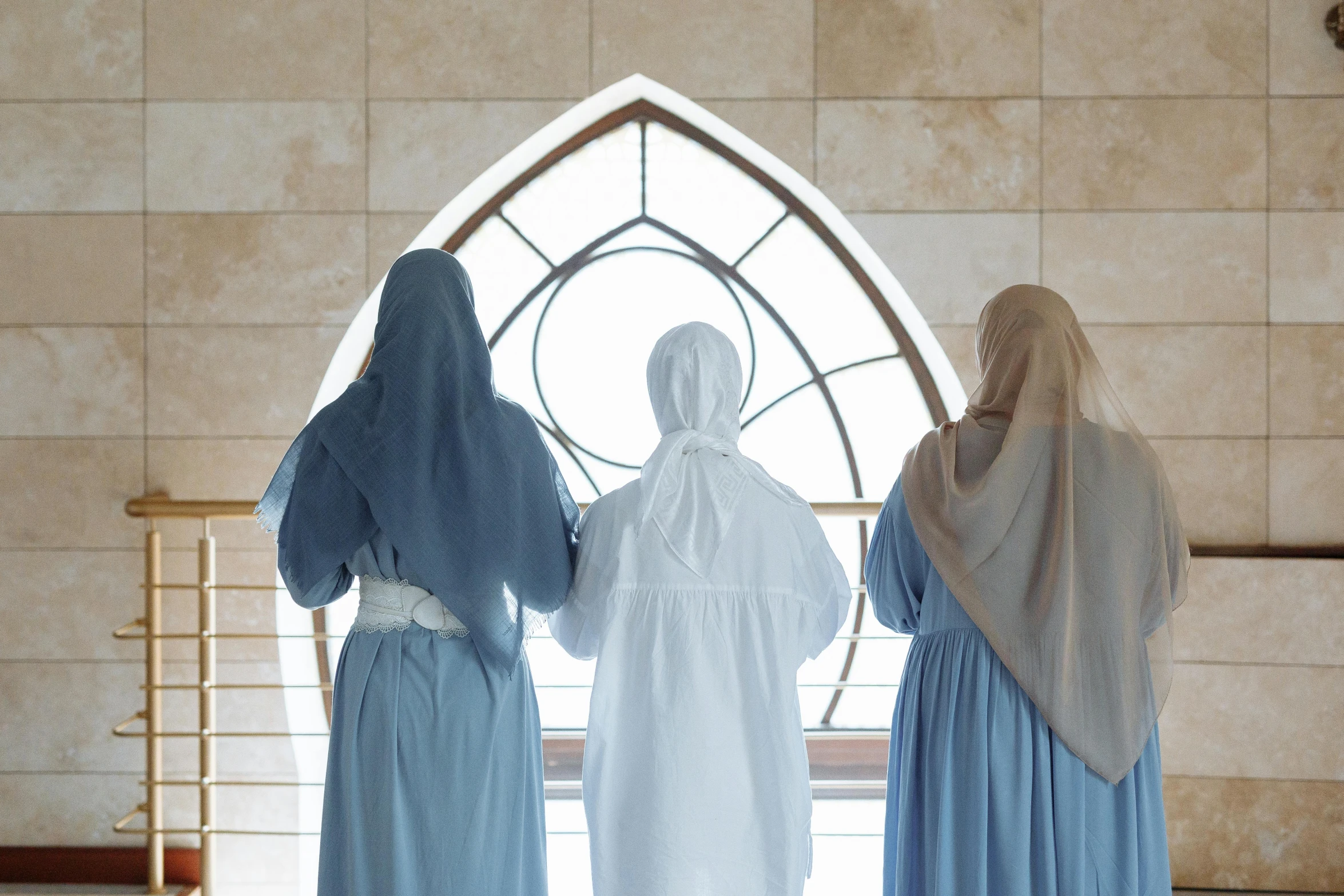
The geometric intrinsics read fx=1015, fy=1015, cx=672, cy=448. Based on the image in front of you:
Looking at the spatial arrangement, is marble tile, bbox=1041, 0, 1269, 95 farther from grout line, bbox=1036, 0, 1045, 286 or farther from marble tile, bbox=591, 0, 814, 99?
marble tile, bbox=591, 0, 814, 99

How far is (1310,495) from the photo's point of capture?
9.82ft

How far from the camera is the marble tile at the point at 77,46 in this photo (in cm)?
308

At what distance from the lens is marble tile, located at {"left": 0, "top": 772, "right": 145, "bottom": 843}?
307cm

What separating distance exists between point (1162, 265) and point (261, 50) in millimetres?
2774

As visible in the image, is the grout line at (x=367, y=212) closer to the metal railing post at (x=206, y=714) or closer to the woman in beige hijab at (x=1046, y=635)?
the metal railing post at (x=206, y=714)

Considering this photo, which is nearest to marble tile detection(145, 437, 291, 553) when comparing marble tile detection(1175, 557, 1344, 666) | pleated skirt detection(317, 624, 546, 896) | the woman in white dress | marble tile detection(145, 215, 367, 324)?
marble tile detection(145, 215, 367, 324)

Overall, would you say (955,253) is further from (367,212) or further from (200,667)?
(200,667)

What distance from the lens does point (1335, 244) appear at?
2.99 m

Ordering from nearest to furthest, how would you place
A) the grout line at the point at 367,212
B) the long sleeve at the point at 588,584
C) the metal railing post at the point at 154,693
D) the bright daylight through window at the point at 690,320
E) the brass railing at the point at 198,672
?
1. the long sleeve at the point at 588,584
2. the brass railing at the point at 198,672
3. the metal railing post at the point at 154,693
4. the grout line at the point at 367,212
5. the bright daylight through window at the point at 690,320

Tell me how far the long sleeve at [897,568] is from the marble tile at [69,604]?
2.29m

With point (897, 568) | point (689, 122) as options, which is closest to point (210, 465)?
point (689, 122)

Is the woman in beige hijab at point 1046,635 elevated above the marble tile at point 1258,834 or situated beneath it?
elevated above

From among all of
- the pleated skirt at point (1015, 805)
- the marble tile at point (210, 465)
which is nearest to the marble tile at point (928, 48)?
the pleated skirt at point (1015, 805)

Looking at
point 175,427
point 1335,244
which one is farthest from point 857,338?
point 175,427
